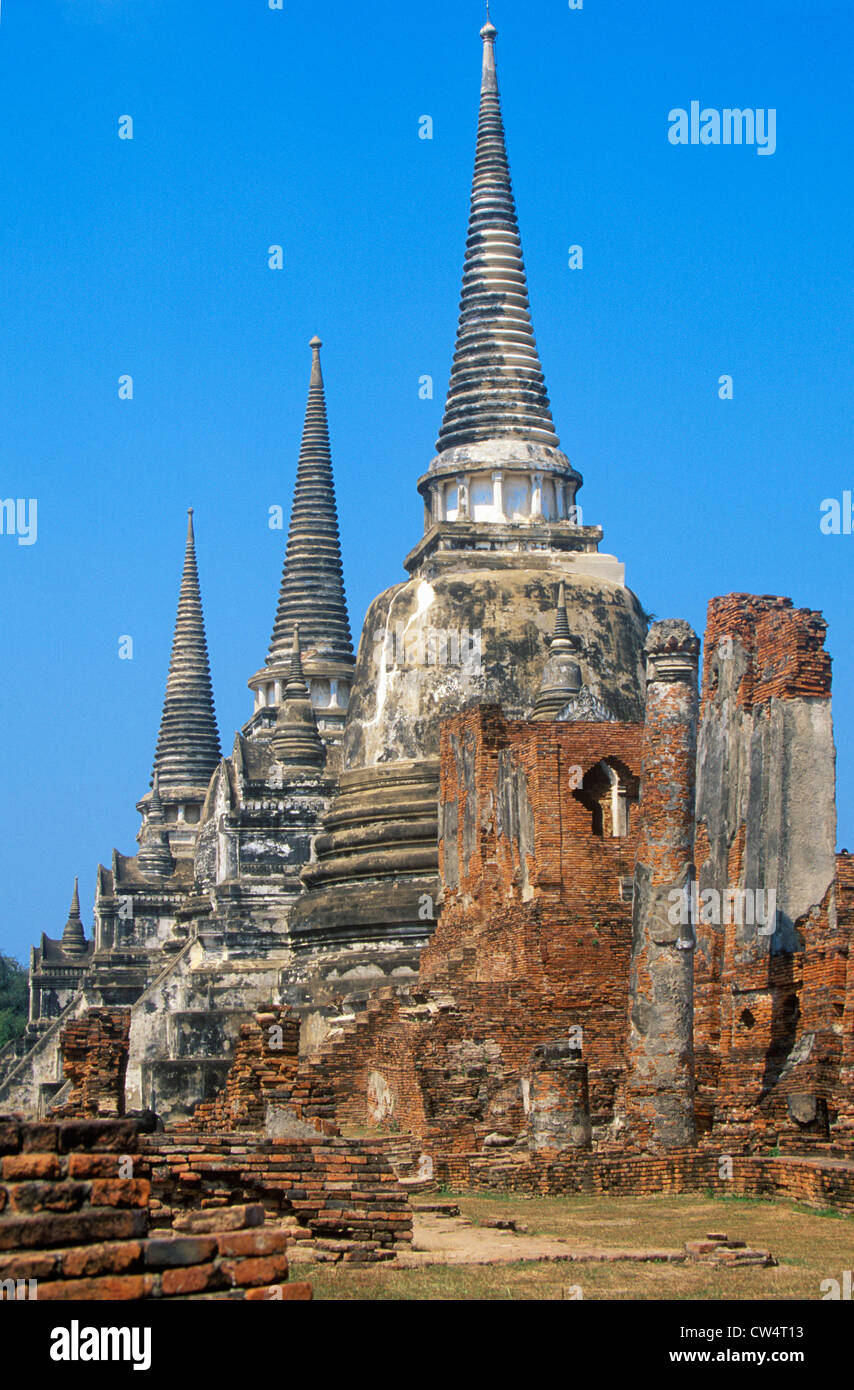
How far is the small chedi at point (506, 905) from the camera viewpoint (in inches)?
758

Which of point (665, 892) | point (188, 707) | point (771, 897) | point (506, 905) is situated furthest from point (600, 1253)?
point (188, 707)

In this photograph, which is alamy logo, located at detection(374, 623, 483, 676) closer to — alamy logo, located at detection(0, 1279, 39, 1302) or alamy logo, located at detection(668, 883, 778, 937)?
alamy logo, located at detection(668, 883, 778, 937)

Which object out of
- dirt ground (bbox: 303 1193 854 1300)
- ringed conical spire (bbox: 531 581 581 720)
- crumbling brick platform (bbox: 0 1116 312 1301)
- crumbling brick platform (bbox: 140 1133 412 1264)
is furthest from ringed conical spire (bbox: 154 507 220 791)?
crumbling brick platform (bbox: 0 1116 312 1301)

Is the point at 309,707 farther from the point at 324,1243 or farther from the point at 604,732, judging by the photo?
the point at 324,1243

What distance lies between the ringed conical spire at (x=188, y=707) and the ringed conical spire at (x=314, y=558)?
799 centimetres

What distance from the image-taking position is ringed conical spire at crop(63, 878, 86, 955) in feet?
210

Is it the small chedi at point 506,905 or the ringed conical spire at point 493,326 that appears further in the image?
the ringed conical spire at point 493,326

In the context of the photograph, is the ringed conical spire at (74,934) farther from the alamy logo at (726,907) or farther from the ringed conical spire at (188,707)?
the alamy logo at (726,907)

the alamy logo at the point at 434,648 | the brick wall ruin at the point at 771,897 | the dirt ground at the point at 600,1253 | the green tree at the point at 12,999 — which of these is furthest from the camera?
the green tree at the point at 12,999

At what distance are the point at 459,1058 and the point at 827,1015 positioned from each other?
4161 millimetres

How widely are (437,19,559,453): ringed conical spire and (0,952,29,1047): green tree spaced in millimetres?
35842

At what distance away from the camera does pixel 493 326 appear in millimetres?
39156

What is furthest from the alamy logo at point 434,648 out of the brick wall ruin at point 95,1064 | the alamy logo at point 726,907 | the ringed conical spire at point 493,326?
the brick wall ruin at point 95,1064
